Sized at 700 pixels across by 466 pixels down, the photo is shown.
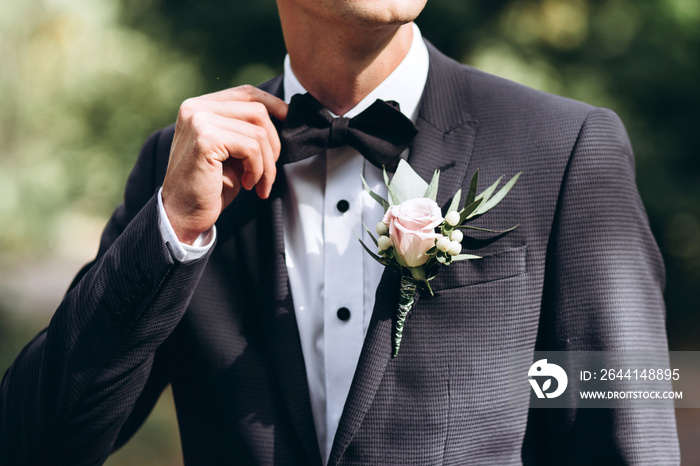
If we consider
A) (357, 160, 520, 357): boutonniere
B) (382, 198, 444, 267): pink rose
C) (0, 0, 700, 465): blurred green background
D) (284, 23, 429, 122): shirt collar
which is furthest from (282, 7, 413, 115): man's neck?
(0, 0, 700, 465): blurred green background

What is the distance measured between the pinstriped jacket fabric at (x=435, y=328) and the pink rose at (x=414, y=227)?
118 millimetres

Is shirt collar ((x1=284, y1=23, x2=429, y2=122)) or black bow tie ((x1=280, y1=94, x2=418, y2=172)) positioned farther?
shirt collar ((x1=284, y1=23, x2=429, y2=122))

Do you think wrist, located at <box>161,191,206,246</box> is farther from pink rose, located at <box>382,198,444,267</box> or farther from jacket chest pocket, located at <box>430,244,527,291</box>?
jacket chest pocket, located at <box>430,244,527,291</box>

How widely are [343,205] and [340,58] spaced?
0.37m

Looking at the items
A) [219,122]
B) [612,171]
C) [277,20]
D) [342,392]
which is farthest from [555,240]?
[277,20]

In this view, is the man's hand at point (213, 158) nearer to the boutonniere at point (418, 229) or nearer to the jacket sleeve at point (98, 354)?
the jacket sleeve at point (98, 354)

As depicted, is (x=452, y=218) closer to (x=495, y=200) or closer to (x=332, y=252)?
(x=495, y=200)

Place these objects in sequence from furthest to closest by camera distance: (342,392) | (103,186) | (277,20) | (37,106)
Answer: (37,106) < (103,186) < (277,20) < (342,392)

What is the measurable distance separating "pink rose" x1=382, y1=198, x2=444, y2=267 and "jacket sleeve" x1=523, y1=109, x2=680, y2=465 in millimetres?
321

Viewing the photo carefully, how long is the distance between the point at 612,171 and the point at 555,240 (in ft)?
0.68

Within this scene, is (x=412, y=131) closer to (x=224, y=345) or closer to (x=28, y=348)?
(x=224, y=345)

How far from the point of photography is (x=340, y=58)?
1.76 meters

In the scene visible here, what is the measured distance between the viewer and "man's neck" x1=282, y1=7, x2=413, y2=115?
5.66 feet

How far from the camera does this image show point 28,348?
1.81m
